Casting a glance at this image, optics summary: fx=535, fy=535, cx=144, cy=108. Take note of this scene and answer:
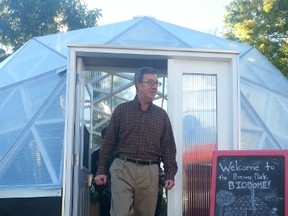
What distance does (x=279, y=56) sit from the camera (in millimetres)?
17906

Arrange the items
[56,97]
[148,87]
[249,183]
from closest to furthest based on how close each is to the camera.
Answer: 1. [249,183]
2. [148,87]
3. [56,97]

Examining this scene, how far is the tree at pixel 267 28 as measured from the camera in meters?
17.7

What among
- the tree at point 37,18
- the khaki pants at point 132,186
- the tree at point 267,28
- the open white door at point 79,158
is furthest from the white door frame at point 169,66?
the tree at point 37,18

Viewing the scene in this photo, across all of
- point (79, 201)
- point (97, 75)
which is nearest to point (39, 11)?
point (97, 75)

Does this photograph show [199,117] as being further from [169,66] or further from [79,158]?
[79,158]

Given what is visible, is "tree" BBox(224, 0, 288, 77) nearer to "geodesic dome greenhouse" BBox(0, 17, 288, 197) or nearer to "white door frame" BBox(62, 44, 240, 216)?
"geodesic dome greenhouse" BBox(0, 17, 288, 197)

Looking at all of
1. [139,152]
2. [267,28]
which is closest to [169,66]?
[139,152]

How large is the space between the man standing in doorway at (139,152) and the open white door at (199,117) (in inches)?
25.1

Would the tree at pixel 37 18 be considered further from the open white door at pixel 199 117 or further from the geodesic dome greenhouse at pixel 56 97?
the open white door at pixel 199 117

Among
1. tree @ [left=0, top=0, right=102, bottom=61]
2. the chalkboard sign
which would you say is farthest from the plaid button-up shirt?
tree @ [left=0, top=0, right=102, bottom=61]

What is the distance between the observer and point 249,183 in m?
5.40

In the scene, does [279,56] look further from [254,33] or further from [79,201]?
[79,201]

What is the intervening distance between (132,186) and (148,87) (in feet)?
3.42

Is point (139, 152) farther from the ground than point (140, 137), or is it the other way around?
point (140, 137)
